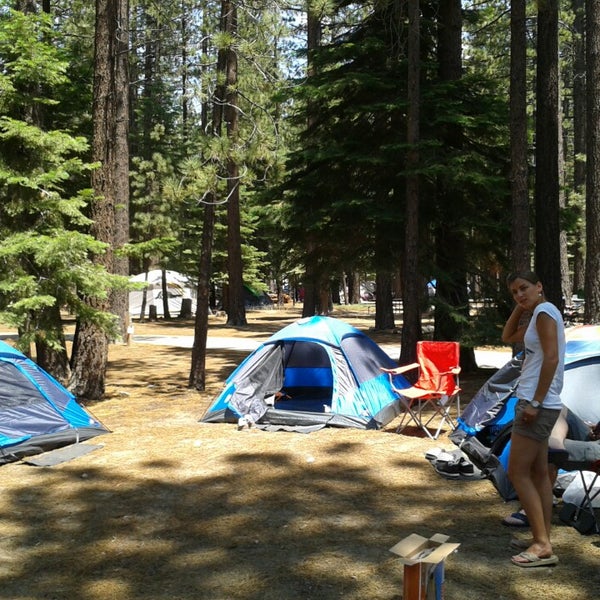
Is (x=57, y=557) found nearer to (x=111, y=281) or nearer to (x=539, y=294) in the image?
(x=539, y=294)

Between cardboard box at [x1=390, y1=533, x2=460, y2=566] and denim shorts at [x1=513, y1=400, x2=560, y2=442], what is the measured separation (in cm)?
85

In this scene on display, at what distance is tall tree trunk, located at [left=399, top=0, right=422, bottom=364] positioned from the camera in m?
10.0

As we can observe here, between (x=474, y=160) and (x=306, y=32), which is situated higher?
(x=306, y=32)

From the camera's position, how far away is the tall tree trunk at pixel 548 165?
11.0 metres

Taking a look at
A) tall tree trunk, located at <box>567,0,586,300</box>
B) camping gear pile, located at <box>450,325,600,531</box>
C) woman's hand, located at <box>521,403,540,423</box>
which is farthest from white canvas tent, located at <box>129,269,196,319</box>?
woman's hand, located at <box>521,403,540,423</box>

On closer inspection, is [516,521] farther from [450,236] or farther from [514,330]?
[450,236]

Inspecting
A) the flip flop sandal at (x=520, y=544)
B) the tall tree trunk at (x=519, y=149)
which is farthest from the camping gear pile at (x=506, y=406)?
the tall tree trunk at (x=519, y=149)

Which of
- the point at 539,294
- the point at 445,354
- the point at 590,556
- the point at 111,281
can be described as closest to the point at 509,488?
the point at 590,556

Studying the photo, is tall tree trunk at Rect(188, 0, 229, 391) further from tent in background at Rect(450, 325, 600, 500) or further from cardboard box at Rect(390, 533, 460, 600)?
cardboard box at Rect(390, 533, 460, 600)

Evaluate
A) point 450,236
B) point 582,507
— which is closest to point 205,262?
point 450,236

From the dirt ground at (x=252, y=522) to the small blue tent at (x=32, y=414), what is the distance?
0.99 ft

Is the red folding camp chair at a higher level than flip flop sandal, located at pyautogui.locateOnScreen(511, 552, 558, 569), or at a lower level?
higher

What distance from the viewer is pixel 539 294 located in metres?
4.16

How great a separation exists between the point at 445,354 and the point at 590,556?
166 inches
